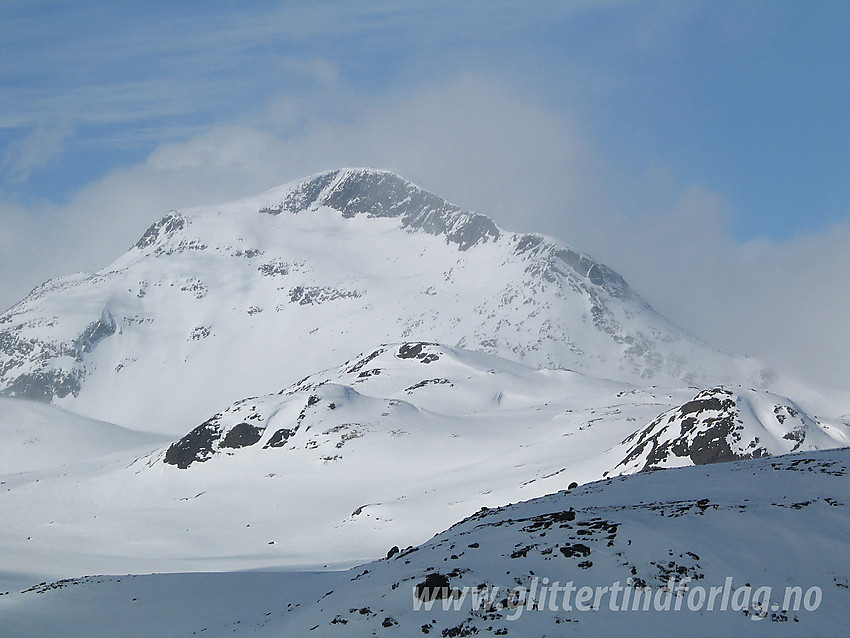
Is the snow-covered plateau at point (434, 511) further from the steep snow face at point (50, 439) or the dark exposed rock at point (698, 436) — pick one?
the steep snow face at point (50, 439)

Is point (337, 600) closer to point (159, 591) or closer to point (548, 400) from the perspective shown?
point (159, 591)

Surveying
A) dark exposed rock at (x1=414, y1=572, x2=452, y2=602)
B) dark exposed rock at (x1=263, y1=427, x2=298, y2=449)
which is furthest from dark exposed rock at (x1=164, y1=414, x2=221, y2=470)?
dark exposed rock at (x1=414, y1=572, x2=452, y2=602)

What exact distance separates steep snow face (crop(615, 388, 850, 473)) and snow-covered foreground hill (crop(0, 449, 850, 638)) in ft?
98.7

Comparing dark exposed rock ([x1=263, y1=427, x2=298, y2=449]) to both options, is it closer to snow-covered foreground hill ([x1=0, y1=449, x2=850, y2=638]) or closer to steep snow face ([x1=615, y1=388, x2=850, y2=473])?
steep snow face ([x1=615, y1=388, x2=850, y2=473])

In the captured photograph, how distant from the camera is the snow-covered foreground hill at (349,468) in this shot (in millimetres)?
57719

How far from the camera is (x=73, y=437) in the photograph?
174 meters

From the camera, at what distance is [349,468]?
282ft

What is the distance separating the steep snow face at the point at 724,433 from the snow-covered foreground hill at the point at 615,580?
3008 cm

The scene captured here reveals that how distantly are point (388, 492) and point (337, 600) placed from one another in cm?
5667

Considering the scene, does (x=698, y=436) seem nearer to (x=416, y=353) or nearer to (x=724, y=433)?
(x=724, y=433)

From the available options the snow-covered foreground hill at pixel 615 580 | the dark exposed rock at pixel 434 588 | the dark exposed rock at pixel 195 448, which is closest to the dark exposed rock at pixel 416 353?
the dark exposed rock at pixel 195 448

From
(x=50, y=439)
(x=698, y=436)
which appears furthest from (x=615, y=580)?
(x=50, y=439)

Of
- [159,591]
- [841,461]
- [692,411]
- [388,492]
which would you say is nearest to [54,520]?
[388,492]

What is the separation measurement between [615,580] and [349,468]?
72.1 m
